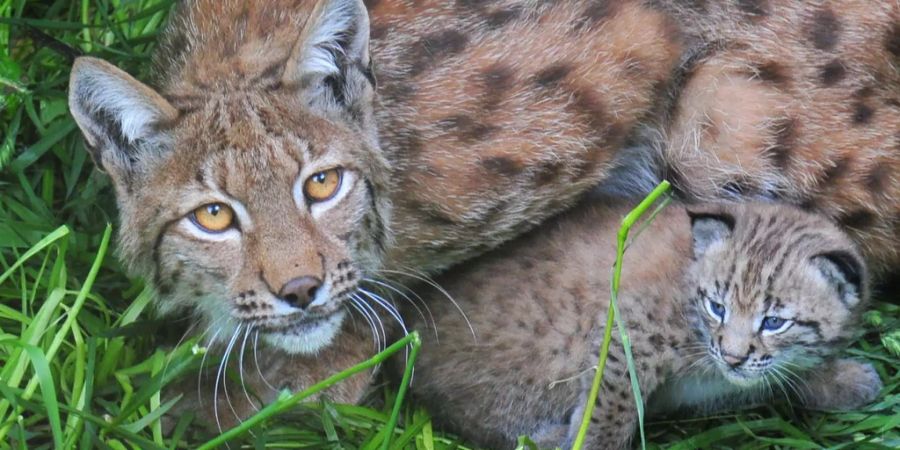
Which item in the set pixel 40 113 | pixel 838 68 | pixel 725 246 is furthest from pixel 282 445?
pixel 838 68

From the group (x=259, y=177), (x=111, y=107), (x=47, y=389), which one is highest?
(x=111, y=107)

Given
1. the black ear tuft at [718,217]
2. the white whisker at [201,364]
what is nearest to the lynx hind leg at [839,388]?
the black ear tuft at [718,217]

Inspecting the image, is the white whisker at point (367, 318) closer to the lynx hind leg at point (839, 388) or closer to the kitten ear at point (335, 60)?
the kitten ear at point (335, 60)

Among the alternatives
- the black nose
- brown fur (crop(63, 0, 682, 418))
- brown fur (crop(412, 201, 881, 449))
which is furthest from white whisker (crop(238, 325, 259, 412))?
brown fur (crop(412, 201, 881, 449))

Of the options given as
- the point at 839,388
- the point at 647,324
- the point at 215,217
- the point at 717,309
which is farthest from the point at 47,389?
the point at 839,388

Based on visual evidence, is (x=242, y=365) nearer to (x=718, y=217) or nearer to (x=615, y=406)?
(x=615, y=406)

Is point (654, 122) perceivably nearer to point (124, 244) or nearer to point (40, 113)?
point (124, 244)
